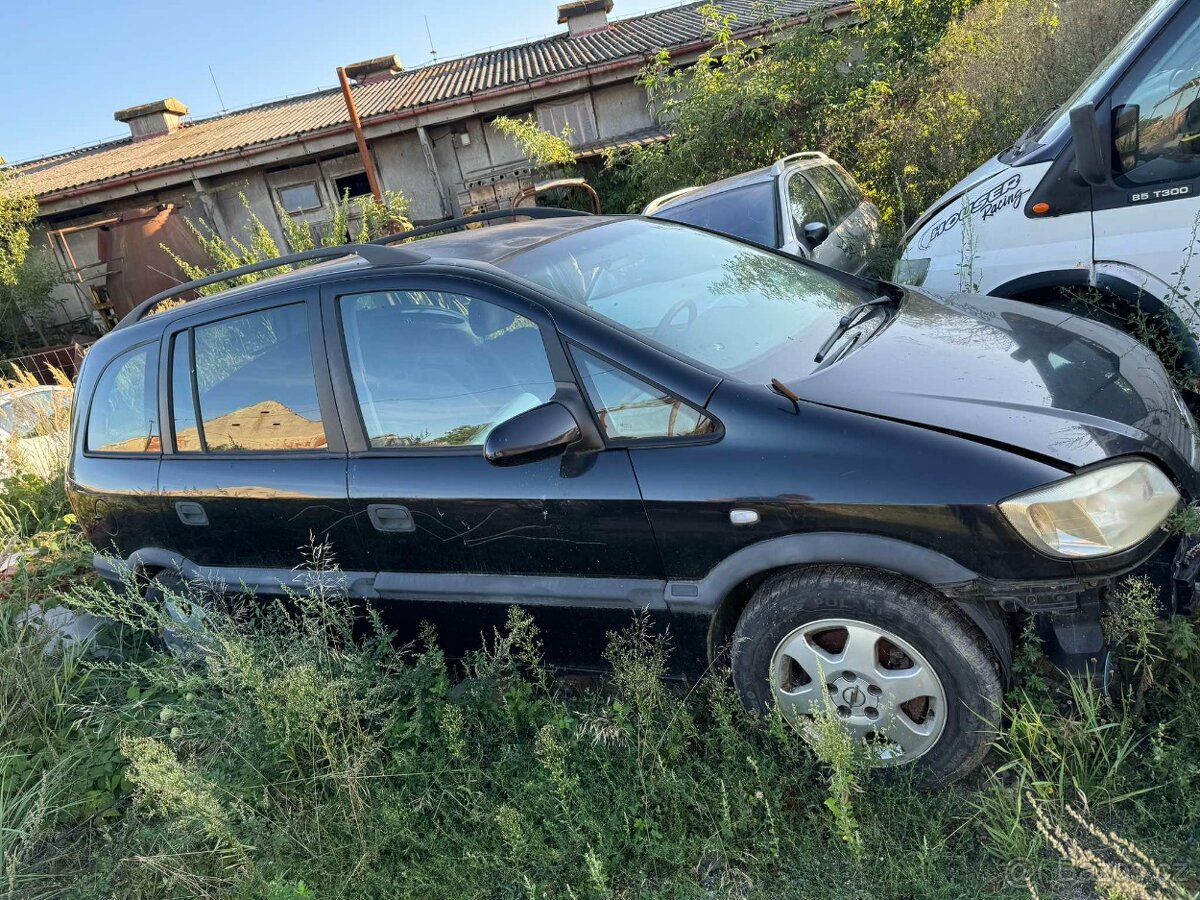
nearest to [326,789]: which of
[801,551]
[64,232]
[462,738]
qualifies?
[462,738]

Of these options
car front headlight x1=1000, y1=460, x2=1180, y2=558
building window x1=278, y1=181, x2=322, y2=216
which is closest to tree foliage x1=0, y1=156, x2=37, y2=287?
building window x1=278, y1=181, x2=322, y2=216

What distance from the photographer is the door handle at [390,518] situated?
9.06 feet

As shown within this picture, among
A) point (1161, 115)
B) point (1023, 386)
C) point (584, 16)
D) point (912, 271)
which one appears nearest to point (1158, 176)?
point (1161, 115)

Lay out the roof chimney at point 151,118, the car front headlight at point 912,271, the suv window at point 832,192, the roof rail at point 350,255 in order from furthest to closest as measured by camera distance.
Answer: the roof chimney at point 151,118
the suv window at point 832,192
the car front headlight at point 912,271
the roof rail at point 350,255

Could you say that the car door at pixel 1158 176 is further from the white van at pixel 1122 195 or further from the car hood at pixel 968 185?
the car hood at pixel 968 185

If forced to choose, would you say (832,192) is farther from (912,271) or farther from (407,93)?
(407,93)

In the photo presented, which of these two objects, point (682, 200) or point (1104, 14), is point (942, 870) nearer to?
point (682, 200)

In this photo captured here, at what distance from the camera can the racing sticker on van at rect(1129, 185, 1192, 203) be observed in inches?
125

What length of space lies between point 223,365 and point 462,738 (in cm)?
185

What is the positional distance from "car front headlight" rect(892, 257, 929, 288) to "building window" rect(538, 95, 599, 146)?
14655 millimetres

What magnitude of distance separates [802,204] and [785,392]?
14.3 feet

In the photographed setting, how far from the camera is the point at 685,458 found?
2.32 meters

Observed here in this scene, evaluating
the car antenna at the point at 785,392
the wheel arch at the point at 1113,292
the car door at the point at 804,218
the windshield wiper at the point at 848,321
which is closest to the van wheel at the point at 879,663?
the car antenna at the point at 785,392

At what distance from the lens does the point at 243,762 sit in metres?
2.76
